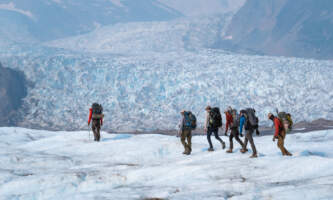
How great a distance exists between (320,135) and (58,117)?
18.9 meters

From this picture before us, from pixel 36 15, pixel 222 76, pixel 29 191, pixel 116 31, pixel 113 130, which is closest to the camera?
pixel 29 191

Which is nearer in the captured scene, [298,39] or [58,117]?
[58,117]

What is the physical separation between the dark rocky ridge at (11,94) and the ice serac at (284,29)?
45954 mm

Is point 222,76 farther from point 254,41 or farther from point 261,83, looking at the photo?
point 254,41

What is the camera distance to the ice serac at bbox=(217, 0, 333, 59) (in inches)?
2516

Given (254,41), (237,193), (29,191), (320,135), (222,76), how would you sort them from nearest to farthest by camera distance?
(237,193), (29,191), (320,135), (222,76), (254,41)

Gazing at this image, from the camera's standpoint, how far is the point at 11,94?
32.1 metres

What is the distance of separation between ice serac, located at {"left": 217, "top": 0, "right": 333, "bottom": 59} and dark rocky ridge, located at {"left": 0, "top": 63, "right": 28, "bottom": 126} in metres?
46.0

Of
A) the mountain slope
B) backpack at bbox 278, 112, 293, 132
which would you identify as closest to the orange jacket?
backpack at bbox 278, 112, 293, 132

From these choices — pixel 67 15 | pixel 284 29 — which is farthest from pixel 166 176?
pixel 67 15

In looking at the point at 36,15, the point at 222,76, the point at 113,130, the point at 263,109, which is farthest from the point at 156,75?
the point at 36,15

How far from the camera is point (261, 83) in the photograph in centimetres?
2858

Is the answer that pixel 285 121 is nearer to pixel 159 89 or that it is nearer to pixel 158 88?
pixel 159 89

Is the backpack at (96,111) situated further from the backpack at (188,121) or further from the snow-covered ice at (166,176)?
the backpack at (188,121)
